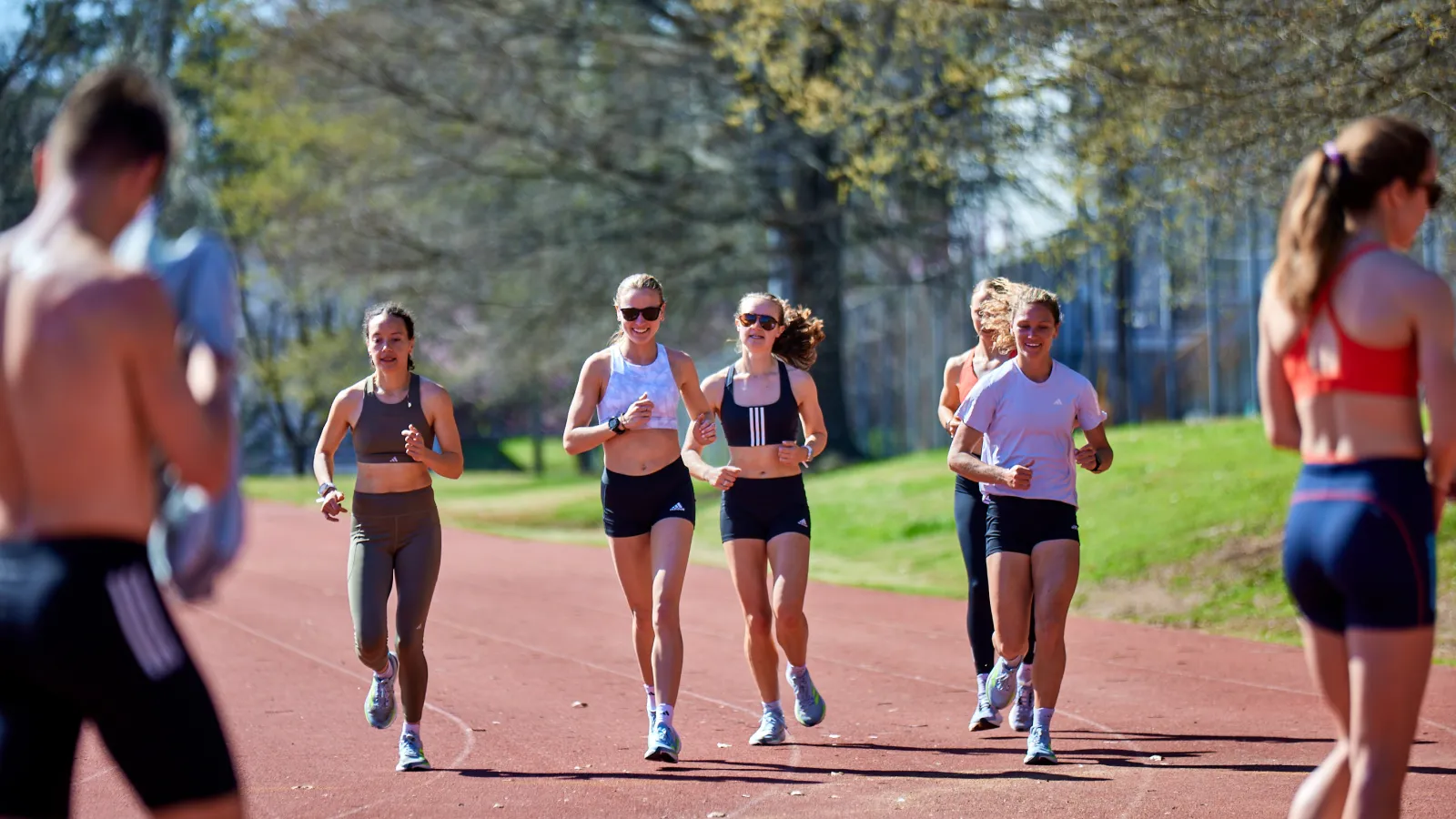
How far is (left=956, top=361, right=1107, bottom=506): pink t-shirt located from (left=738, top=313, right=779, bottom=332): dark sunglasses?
117 cm

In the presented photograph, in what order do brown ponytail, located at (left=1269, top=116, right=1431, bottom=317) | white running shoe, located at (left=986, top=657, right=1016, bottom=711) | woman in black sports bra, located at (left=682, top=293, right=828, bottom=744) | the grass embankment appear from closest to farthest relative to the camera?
1. brown ponytail, located at (left=1269, top=116, right=1431, bottom=317)
2. white running shoe, located at (left=986, top=657, right=1016, bottom=711)
3. woman in black sports bra, located at (left=682, top=293, right=828, bottom=744)
4. the grass embankment

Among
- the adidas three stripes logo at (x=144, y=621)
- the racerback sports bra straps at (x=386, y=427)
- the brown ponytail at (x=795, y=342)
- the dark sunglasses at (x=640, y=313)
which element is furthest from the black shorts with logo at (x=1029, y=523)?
the adidas three stripes logo at (x=144, y=621)

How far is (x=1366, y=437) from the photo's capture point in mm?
4020

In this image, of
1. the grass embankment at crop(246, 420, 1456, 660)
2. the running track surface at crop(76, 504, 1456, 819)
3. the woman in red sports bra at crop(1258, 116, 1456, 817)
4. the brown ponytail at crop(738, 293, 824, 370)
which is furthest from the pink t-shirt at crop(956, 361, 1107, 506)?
the grass embankment at crop(246, 420, 1456, 660)

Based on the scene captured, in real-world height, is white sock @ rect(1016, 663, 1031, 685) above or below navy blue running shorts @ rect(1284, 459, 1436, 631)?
below

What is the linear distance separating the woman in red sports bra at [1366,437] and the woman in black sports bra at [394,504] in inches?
179

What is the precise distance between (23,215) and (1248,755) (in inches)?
1160

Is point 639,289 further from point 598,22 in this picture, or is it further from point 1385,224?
point 598,22

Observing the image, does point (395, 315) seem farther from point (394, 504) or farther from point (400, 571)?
A: point (400, 571)

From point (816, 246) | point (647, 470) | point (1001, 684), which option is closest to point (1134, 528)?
point (1001, 684)

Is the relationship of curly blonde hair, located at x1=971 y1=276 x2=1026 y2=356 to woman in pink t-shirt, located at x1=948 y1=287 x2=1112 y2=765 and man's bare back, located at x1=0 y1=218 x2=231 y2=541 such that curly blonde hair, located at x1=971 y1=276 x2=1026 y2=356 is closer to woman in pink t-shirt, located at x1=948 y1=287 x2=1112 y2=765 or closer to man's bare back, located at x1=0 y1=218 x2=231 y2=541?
woman in pink t-shirt, located at x1=948 y1=287 x2=1112 y2=765

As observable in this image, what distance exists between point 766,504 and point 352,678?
4.11 m

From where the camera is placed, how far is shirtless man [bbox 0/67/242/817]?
319 centimetres

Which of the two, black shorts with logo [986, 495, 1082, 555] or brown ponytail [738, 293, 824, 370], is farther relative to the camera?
brown ponytail [738, 293, 824, 370]
